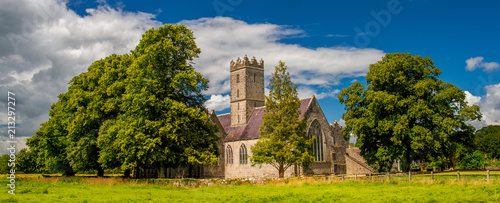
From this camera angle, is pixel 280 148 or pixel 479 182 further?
pixel 280 148

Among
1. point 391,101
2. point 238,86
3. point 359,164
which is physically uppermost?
point 238,86

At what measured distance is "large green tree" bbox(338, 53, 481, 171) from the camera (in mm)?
33656

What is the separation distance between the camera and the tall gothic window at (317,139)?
47375 mm

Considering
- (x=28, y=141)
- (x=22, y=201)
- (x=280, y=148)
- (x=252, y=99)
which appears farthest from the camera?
(x=252, y=99)

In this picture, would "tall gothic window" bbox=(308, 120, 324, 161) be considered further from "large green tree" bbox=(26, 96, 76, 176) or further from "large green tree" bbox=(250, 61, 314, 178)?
"large green tree" bbox=(26, 96, 76, 176)

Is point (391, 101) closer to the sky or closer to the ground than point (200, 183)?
closer to the sky

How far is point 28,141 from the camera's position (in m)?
40.4

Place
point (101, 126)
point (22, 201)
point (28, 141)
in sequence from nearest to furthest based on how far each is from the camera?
1. point (22, 201)
2. point (101, 126)
3. point (28, 141)

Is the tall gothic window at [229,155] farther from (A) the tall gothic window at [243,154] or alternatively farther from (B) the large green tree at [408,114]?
(B) the large green tree at [408,114]

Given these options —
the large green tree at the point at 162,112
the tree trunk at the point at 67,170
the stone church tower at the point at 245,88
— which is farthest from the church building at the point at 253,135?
the large green tree at the point at 162,112

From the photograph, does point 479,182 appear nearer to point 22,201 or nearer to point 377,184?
point 377,184

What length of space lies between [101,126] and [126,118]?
12.1 ft

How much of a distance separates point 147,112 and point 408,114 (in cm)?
2117

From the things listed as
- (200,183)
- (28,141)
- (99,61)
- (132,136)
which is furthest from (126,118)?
(28,141)
